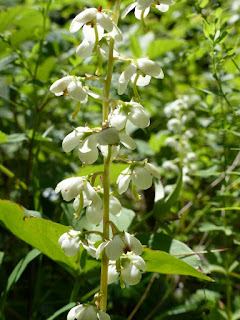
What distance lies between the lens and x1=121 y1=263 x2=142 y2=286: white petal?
673 mm

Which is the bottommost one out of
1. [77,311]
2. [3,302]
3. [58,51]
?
[3,302]

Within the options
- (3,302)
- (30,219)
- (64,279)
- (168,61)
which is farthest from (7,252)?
(168,61)

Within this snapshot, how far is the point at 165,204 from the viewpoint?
3.25 feet

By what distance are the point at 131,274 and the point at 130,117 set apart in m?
0.27

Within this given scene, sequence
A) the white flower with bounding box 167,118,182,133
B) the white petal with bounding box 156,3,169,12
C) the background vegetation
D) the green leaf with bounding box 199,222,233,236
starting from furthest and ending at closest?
the white flower with bounding box 167,118,182,133
the green leaf with bounding box 199,222,233,236
the background vegetation
the white petal with bounding box 156,3,169,12

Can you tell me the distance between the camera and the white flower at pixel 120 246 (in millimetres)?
643

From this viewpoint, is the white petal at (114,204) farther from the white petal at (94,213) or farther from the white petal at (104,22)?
the white petal at (104,22)

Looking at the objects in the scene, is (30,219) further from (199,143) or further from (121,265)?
(199,143)

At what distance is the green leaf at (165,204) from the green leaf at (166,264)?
196 mm

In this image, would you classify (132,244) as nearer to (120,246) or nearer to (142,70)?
(120,246)

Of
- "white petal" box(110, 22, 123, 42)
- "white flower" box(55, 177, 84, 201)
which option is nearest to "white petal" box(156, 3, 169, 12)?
"white petal" box(110, 22, 123, 42)

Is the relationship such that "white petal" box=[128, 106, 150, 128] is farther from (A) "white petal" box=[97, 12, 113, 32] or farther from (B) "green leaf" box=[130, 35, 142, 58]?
(B) "green leaf" box=[130, 35, 142, 58]

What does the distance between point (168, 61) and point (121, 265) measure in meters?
1.53

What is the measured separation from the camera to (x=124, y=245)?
0.65 meters
